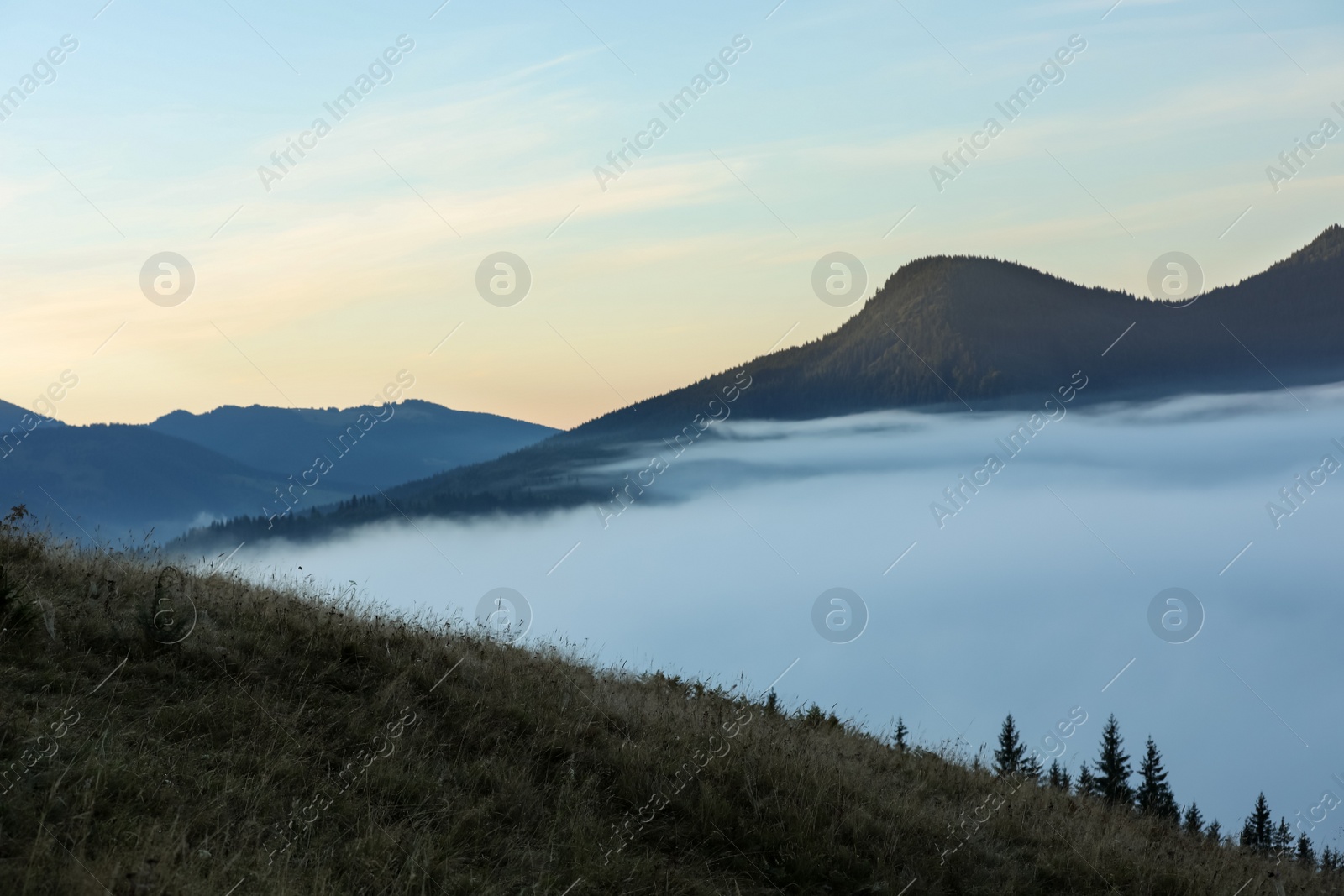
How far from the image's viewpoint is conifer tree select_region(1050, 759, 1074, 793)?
12867 millimetres

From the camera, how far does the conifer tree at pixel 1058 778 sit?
12.9 meters

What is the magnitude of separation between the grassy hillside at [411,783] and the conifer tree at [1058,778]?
7.13 ft

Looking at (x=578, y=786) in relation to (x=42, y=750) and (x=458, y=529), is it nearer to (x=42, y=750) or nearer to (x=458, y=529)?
(x=42, y=750)

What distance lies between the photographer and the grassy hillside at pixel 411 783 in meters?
5.85

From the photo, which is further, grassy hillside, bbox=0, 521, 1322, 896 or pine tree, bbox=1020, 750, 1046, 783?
pine tree, bbox=1020, 750, 1046, 783

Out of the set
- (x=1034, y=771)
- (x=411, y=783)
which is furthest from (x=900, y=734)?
(x=411, y=783)

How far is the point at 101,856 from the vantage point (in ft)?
16.9

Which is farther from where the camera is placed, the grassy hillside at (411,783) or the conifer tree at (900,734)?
the conifer tree at (900,734)

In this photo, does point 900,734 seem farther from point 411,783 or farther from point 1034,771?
point 411,783

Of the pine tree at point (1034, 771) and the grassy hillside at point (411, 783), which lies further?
the pine tree at point (1034, 771)

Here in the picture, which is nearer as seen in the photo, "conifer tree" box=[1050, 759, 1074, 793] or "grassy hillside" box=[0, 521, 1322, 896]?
"grassy hillside" box=[0, 521, 1322, 896]

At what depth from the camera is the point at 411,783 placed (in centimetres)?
708

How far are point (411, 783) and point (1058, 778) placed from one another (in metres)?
11.0

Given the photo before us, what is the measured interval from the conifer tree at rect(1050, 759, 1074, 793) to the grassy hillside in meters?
2.17
